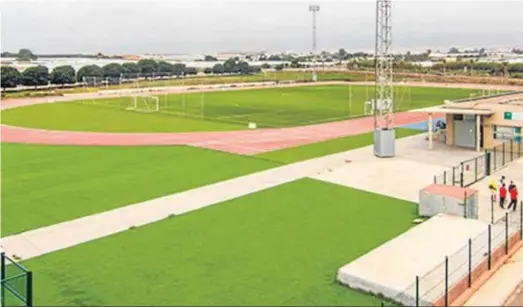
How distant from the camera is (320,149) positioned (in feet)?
121

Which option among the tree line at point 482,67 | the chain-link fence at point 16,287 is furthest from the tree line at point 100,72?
the chain-link fence at point 16,287

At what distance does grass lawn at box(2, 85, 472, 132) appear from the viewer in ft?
164

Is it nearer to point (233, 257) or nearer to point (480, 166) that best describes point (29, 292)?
point (233, 257)

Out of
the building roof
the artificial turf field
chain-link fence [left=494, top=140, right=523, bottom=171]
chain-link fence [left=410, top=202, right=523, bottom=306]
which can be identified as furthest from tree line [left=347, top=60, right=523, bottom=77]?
chain-link fence [left=410, top=202, right=523, bottom=306]

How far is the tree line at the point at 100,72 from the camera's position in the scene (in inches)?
3826

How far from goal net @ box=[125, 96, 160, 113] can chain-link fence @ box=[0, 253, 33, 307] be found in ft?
155

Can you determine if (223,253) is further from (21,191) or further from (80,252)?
(21,191)

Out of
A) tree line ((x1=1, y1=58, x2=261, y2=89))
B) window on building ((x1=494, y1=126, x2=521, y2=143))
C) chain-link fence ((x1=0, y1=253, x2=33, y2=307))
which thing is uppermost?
tree line ((x1=1, y1=58, x2=261, y2=89))

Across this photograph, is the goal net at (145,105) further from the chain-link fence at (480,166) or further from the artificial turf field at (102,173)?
the chain-link fence at (480,166)

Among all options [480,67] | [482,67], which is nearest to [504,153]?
[482,67]

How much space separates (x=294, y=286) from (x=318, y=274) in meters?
1.07

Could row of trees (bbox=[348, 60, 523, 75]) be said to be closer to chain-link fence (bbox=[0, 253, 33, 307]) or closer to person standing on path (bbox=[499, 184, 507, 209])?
person standing on path (bbox=[499, 184, 507, 209])

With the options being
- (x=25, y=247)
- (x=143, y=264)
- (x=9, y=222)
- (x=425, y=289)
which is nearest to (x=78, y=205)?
(x=9, y=222)

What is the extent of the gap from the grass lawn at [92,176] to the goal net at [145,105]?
82.0 feet
